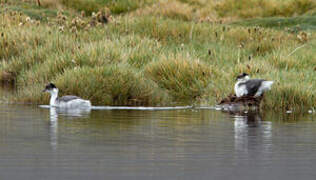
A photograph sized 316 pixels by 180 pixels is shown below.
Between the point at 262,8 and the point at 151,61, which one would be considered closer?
the point at 151,61

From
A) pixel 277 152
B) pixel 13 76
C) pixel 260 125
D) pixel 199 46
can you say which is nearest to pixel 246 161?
pixel 277 152

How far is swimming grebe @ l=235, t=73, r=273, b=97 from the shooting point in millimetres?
12438

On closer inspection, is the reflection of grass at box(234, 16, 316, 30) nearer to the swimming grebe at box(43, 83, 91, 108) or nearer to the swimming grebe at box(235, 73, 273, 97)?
the swimming grebe at box(235, 73, 273, 97)

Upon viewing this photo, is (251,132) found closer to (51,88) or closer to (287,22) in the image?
(51,88)

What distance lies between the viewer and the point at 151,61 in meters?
16.4

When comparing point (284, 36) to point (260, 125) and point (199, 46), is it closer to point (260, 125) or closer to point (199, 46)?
point (199, 46)

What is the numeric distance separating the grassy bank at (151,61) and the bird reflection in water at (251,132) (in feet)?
6.01

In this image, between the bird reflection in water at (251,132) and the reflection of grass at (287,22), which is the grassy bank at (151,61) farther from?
the bird reflection in water at (251,132)

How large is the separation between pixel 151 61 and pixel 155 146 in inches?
357

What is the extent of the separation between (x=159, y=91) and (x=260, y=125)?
16.1ft

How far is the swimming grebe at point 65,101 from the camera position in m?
12.1

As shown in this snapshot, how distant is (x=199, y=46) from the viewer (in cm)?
1980

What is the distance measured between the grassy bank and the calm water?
95.8 inches

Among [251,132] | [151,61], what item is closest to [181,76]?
[151,61]
